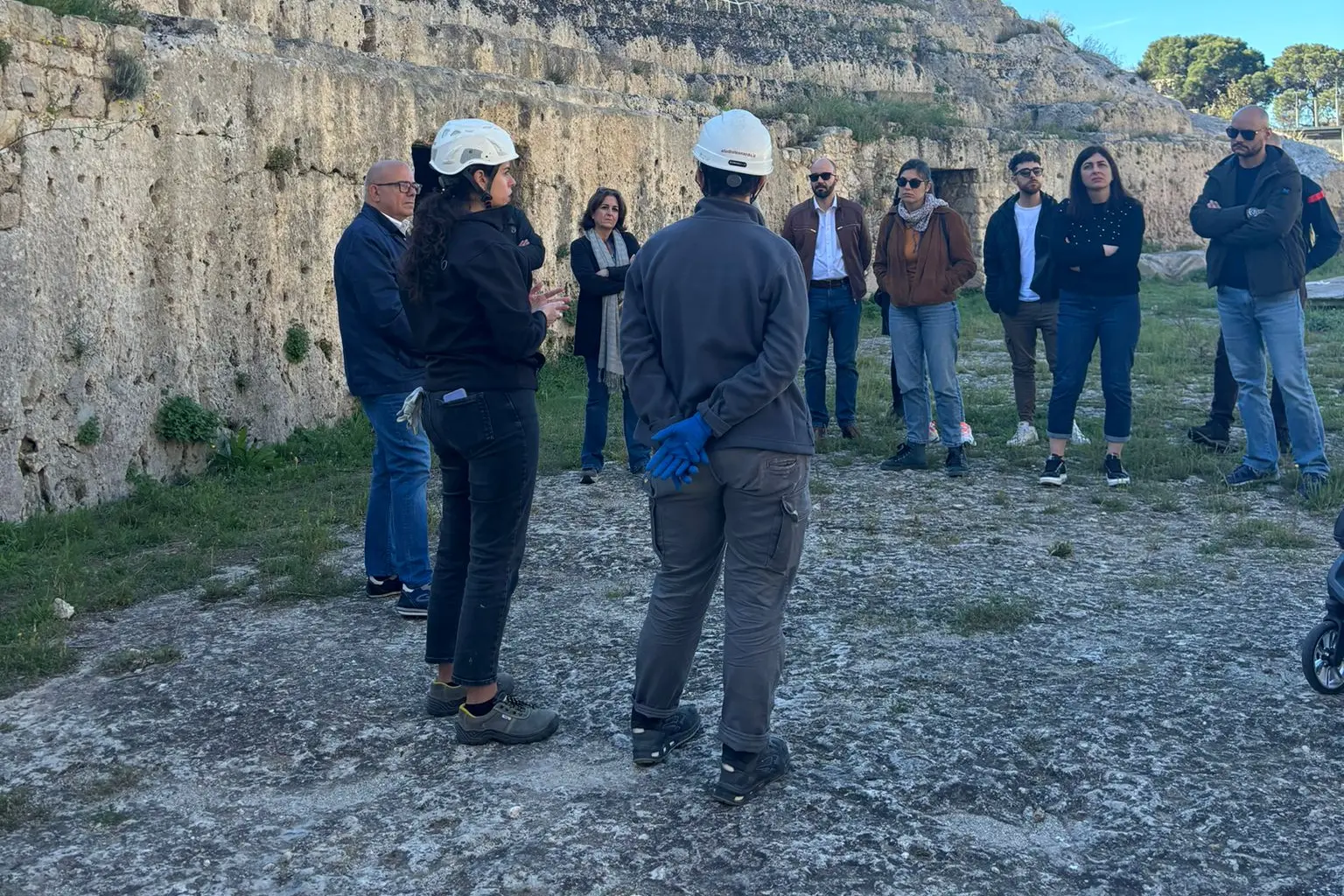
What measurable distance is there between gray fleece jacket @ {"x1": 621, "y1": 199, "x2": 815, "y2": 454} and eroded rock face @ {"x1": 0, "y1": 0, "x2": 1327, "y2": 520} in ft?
15.3

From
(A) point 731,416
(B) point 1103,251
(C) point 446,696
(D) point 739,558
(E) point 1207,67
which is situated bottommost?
(C) point 446,696

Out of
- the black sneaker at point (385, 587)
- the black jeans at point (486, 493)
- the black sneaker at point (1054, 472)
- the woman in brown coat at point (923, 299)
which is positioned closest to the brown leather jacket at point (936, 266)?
the woman in brown coat at point (923, 299)

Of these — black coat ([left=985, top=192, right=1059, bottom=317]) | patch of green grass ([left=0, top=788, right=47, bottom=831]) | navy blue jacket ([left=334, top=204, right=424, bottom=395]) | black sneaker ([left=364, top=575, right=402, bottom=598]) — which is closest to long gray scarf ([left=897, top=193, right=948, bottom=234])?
black coat ([left=985, top=192, right=1059, bottom=317])

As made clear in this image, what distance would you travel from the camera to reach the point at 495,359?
4.10m

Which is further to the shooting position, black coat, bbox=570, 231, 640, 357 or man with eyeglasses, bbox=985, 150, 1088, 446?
man with eyeglasses, bbox=985, 150, 1088, 446

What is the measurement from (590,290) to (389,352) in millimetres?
2657

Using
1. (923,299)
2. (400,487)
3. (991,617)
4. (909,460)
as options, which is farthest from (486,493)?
(909,460)

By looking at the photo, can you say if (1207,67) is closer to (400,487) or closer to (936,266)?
(936,266)

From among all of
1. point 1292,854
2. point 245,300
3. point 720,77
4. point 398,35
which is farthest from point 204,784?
point 720,77

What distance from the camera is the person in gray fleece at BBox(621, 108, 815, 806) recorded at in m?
3.60

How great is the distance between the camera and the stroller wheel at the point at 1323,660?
4301mm

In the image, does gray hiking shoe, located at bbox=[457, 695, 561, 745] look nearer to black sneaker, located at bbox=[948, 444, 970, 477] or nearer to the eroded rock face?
the eroded rock face

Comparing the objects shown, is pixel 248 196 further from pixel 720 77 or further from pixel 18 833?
pixel 720 77

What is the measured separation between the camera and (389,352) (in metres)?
5.41
